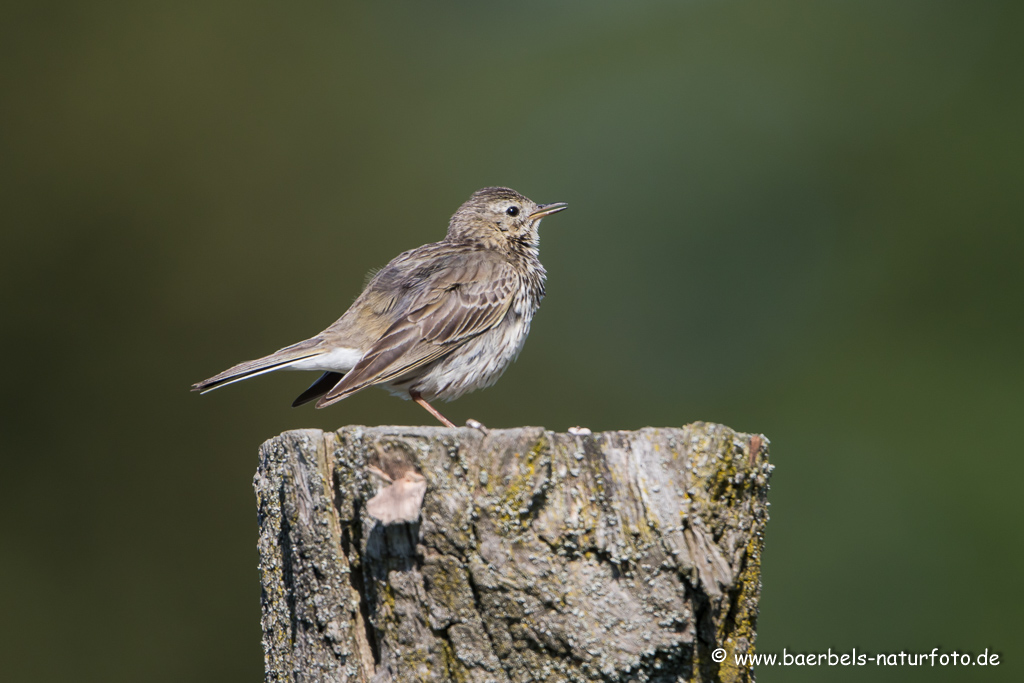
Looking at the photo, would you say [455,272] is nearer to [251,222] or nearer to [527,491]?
[527,491]

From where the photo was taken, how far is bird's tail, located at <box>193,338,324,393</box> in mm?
5410

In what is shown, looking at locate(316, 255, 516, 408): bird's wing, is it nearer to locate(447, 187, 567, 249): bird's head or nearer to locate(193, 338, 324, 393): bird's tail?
locate(193, 338, 324, 393): bird's tail

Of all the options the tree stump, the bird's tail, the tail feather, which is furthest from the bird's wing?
the tree stump

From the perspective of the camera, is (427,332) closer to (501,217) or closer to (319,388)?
(319,388)

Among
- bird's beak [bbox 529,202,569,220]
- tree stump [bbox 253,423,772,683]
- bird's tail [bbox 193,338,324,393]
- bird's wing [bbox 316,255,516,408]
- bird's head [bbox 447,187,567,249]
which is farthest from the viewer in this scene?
bird's beak [bbox 529,202,569,220]

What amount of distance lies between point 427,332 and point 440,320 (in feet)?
0.43

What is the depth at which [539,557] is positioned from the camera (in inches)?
131

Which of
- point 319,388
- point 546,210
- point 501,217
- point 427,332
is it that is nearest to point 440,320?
point 427,332

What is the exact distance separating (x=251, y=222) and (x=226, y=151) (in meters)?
1.44

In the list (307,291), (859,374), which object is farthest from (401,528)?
(859,374)

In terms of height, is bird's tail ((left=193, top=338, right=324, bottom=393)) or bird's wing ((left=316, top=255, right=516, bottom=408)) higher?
bird's wing ((left=316, top=255, right=516, bottom=408))

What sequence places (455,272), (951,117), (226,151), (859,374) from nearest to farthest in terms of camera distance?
(455,272) < (226,151) < (859,374) < (951,117)

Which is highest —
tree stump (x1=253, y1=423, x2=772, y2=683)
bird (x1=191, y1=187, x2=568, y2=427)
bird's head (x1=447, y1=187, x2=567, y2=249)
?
bird's head (x1=447, y1=187, x2=567, y2=249)

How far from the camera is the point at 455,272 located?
6668 millimetres
